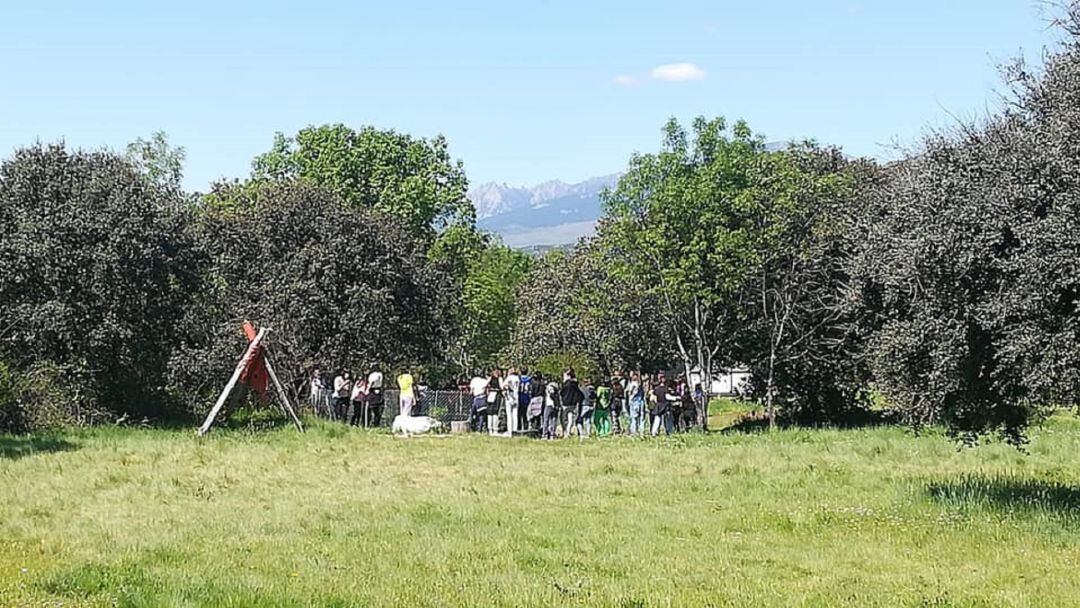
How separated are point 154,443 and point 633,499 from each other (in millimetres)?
12377

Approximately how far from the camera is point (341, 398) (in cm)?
3406

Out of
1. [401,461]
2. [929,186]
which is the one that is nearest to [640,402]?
[401,461]

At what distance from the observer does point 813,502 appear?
16984mm

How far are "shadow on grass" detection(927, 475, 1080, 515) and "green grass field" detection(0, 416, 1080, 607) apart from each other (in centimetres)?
7

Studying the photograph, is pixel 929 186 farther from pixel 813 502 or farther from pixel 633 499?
pixel 633 499

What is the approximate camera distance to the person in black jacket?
3159 centimetres

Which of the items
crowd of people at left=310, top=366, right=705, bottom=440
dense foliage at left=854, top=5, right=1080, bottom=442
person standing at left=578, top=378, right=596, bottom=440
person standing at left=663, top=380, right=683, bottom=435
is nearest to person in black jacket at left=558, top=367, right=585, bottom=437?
crowd of people at left=310, top=366, right=705, bottom=440

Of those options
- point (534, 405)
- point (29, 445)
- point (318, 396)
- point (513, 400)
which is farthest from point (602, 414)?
point (29, 445)

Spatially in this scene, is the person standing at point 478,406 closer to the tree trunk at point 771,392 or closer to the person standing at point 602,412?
the person standing at point 602,412

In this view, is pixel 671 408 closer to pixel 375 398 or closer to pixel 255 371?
pixel 375 398

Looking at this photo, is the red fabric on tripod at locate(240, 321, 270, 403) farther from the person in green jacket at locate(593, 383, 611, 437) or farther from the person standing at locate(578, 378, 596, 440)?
the person in green jacket at locate(593, 383, 611, 437)

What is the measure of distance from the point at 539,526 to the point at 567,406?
16.9 meters

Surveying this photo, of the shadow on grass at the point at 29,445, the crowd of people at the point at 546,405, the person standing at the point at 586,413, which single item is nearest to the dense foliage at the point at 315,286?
the crowd of people at the point at 546,405

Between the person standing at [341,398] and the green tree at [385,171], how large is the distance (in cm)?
2239
